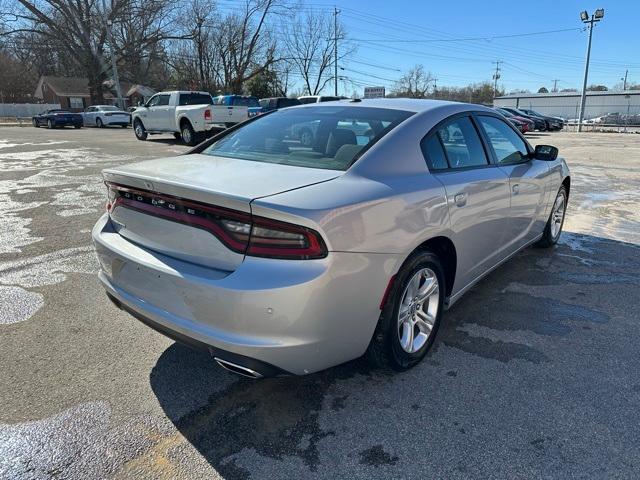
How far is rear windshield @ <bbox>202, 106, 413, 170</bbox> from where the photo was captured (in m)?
2.77

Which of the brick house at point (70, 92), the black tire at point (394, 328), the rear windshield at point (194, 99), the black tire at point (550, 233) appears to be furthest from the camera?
the brick house at point (70, 92)

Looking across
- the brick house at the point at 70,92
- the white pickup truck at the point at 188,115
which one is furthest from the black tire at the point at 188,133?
the brick house at the point at 70,92

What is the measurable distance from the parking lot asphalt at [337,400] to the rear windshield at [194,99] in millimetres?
13667

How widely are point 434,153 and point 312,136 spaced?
815 millimetres

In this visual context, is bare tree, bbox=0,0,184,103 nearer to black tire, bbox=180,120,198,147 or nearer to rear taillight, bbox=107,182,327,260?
black tire, bbox=180,120,198,147

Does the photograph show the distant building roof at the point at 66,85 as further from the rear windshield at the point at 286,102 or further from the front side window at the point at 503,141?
the front side window at the point at 503,141

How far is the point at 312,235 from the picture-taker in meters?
2.03

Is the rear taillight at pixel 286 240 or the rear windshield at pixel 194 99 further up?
Result: the rear windshield at pixel 194 99

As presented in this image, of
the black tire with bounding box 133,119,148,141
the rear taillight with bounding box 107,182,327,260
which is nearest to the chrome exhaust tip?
the rear taillight with bounding box 107,182,327,260

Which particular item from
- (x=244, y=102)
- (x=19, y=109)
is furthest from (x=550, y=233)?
(x=19, y=109)

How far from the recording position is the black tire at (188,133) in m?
16.2

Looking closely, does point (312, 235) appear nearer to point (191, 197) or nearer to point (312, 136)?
point (191, 197)

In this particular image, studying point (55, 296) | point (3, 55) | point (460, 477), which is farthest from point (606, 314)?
point (3, 55)

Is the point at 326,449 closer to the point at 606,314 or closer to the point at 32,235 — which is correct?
the point at 606,314
